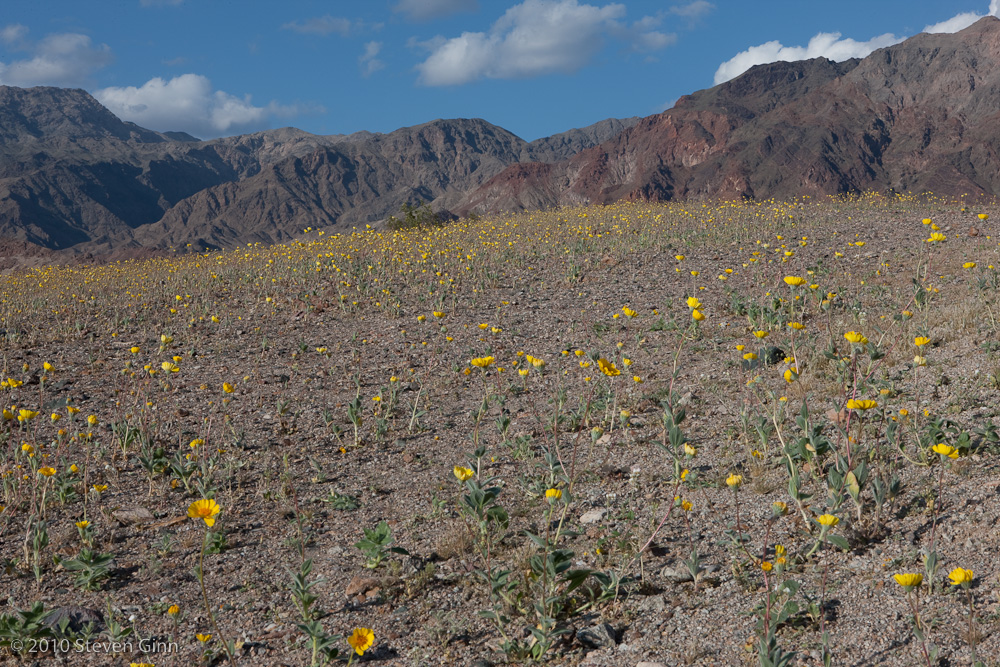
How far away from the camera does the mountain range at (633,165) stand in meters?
64.8

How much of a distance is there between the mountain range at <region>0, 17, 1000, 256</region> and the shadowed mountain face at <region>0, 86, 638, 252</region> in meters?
0.45

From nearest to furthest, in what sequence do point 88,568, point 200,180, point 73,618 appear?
point 73,618 → point 88,568 → point 200,180

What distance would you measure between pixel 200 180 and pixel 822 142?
516 feet

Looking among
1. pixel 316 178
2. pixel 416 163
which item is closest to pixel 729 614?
pixel 316 178

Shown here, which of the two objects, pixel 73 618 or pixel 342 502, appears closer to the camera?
pixel 73 618

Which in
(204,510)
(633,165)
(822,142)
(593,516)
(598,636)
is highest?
(633,165)

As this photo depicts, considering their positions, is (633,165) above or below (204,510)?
above

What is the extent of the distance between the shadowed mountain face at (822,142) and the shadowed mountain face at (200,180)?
3277cm

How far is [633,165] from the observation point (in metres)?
81.2

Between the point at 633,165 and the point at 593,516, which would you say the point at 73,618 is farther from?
the point at 633,165

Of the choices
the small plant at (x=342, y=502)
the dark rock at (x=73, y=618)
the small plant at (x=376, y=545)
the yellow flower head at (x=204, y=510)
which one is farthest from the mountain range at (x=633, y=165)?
the yellow flower head at (x=204, y=510)

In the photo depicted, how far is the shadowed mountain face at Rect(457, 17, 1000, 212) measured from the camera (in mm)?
63219

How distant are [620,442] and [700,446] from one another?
26.9 inches

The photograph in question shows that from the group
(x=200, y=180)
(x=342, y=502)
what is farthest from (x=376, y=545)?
(x=200, y=180)
